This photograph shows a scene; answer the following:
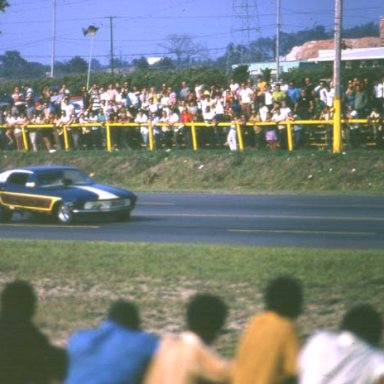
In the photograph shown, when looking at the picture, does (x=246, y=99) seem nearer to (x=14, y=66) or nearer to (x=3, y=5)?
(x=3, y=5)

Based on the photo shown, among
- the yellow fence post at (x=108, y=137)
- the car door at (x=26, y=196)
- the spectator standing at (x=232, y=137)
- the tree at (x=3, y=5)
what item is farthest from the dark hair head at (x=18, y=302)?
the yellow fence post at (x=108, y=137)

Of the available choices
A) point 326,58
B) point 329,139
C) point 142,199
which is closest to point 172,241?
point 142,199

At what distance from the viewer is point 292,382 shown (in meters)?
6.91

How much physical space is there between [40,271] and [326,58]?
133 feet

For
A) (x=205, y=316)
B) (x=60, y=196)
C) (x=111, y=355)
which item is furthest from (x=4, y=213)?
(x=205, y=316)

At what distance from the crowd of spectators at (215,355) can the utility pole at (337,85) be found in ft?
81.8

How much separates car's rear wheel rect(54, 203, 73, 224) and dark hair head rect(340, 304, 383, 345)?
16.8m

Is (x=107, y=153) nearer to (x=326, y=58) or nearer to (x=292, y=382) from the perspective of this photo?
(x=326, y=58)

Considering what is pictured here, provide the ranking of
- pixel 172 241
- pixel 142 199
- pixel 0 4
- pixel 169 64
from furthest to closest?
pixel 169 64
pixel 142 199
pixel 172 241
pixel 0 4

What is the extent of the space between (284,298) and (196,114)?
28395 millimetres

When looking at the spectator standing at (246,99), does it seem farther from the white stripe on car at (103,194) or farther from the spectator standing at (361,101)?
the white stripe on car at (103,194)

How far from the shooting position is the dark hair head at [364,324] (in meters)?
6.87

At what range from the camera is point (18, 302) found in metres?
7.62

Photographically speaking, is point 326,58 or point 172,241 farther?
point 326,58
